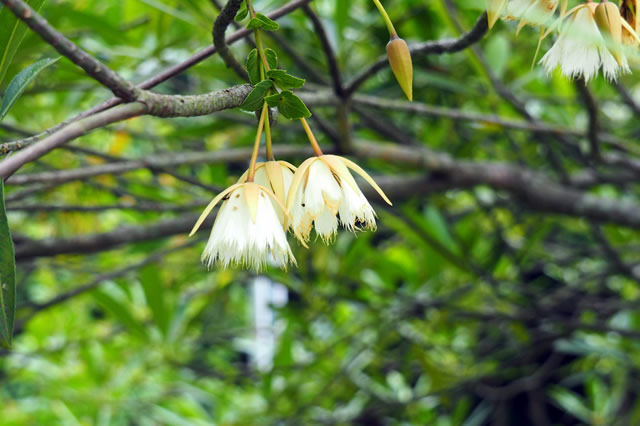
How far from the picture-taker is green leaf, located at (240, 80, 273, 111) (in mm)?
395

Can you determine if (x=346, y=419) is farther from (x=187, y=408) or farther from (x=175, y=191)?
(x=175, y=191)

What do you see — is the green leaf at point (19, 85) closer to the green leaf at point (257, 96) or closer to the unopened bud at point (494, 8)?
the green leaf at point (257, 96)

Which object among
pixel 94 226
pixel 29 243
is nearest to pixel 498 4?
pixel 29 243

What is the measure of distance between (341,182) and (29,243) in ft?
2.38

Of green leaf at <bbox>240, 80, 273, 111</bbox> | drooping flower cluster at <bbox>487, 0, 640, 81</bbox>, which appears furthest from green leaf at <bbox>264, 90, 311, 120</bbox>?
drooping flower cluster at <bbox>487, 0, 640, 81</bbox>

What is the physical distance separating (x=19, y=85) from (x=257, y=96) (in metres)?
0.16

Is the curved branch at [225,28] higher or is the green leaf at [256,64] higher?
the curved branch at [225,28]

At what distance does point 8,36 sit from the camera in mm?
451

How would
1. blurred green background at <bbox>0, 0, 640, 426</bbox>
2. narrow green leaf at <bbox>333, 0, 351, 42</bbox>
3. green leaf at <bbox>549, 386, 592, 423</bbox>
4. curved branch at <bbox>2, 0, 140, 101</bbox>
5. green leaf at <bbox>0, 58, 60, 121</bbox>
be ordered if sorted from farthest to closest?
1. green leaf at <bbox>549, 386, 592, 423</bbox>
2. blurred green background at <bbox>0, 0, 640, 426</bbox>
3. narrow green leaf at <bbox>333, 0, 351, 42</bbox>
4. green leaf at <bbox>0, 58, 60, 121</bbox>
5. curved branch at <bbox>2, 0, 140, 101</bbox>

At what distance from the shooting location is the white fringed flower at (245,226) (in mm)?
409

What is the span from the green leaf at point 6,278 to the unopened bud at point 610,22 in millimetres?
408

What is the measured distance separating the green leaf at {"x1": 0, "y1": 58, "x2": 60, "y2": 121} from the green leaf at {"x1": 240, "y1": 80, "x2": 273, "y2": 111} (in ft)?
0.44

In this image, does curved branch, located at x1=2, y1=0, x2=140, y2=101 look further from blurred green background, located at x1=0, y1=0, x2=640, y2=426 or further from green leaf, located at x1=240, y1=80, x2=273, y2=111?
blurred green background, located at x1=0, y1=0, x2=640, y2=426

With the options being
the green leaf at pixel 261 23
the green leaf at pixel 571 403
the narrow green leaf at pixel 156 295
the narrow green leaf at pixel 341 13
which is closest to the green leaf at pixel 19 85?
the green leaf at pixel 261 23
